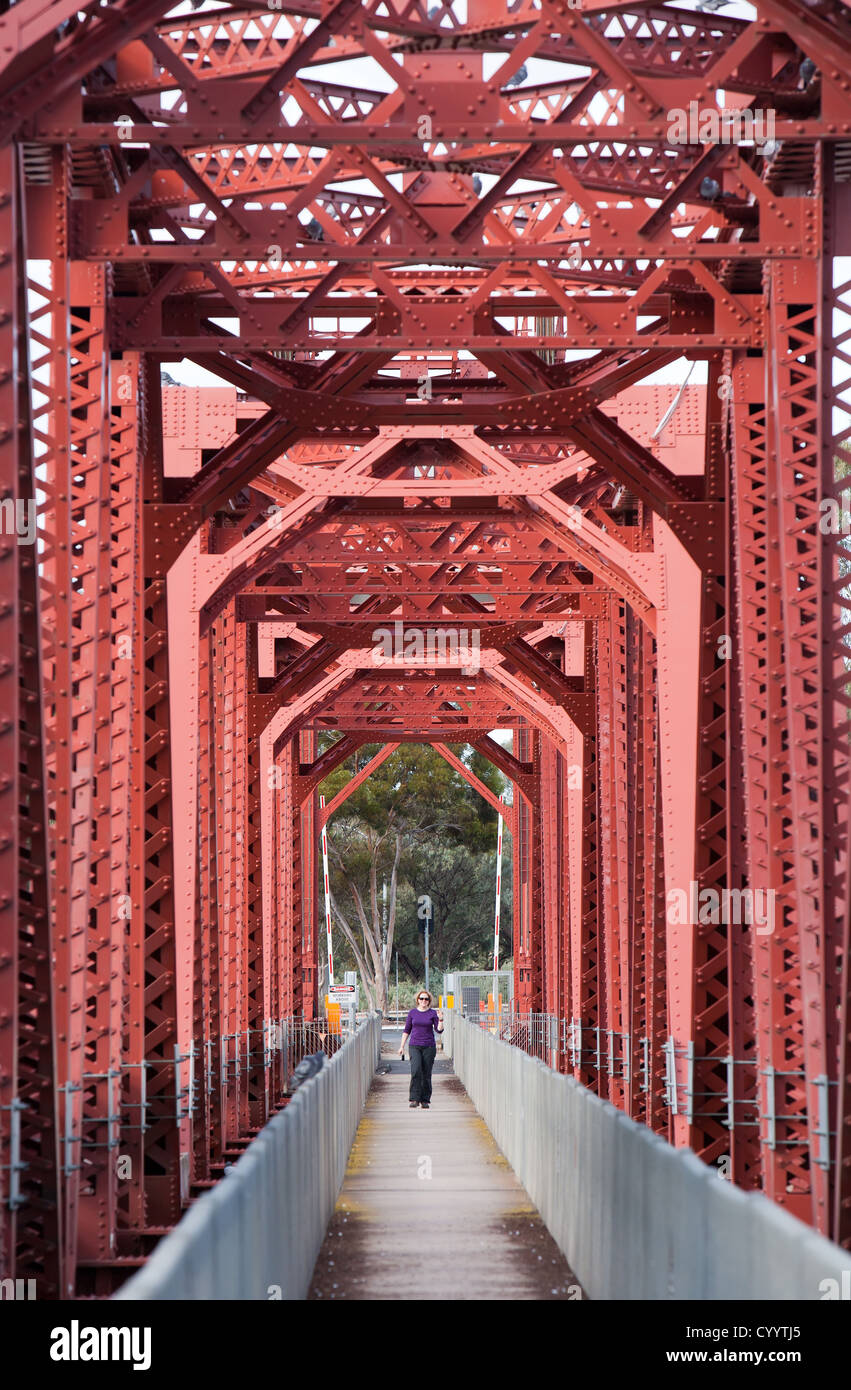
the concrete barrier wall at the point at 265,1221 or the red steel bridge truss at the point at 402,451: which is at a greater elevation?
the red steel bridge truss at the point at 402,451

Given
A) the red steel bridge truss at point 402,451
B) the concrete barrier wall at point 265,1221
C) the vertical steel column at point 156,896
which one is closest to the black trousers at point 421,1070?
the red steel bridge truss at point 402,451

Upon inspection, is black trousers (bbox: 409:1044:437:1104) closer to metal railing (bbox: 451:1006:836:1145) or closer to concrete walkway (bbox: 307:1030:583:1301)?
metal railing (bbox: 451:1006:836:1145)

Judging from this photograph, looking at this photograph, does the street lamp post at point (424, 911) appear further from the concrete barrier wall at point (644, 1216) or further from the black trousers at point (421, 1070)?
the concrete barrier wall at point (644, 1216)

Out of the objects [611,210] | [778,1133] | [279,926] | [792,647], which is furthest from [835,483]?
[279,926]

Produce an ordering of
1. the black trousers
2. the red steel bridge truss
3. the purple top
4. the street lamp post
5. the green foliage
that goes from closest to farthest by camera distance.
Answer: the red steel bridge truss → the purple top → the black trousers → the green foliage → the street lamp post

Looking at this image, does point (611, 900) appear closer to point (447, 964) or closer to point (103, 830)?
point (103, 830)

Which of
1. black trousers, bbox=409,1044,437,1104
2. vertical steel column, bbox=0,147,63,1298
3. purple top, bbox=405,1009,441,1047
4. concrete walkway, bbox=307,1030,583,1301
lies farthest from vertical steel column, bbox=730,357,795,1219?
black trousers, bbox=409,1044,437,1104

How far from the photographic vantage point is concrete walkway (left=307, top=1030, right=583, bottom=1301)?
35.7 feet

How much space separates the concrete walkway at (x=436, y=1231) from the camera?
428 inches

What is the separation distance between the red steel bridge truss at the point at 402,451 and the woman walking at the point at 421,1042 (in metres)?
5.20

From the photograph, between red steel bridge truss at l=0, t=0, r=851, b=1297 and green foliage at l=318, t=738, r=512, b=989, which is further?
green foliage at l=318, t=738, r=512, b=989

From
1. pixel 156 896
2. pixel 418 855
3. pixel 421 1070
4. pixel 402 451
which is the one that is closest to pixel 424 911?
pixel 418 855

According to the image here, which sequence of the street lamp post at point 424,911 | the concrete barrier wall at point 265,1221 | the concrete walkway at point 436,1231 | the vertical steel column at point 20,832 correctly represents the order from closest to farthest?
the concrete barrier wall at point 265,1221
the vertical steel column at point 20,832
the concrete walkway at point 436,1231
the street lamp post at point 424,911

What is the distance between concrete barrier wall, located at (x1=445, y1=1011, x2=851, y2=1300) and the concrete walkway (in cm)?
24
